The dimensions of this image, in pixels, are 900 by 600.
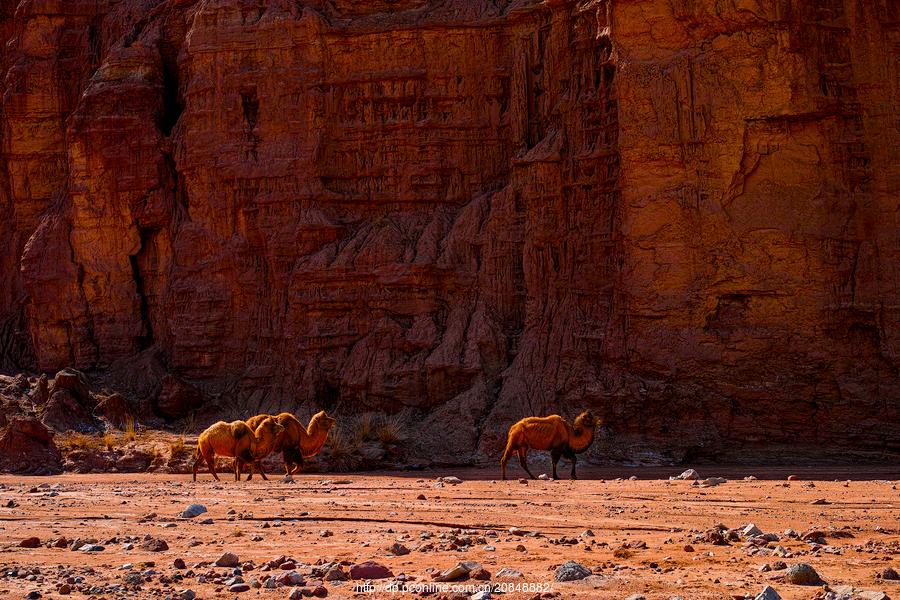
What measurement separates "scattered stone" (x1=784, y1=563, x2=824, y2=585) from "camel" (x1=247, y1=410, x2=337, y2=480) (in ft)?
45.4

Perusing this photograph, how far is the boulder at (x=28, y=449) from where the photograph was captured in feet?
80.7

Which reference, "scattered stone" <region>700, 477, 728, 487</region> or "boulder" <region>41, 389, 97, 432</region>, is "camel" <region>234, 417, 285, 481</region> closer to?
"boulder" <region>41, 389, 97, 432</region>

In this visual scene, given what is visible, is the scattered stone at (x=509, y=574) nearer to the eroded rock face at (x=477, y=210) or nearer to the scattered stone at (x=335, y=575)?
the scattered stone at (x=335, y=575)

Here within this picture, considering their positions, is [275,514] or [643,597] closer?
[643,597]

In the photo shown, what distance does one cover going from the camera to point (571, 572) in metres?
9.78

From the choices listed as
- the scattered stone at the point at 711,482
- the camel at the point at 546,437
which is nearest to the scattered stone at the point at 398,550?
the scattered stone at the point at 711,482

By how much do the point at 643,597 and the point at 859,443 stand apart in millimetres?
15504

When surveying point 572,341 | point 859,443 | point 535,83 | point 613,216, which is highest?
point 535,83

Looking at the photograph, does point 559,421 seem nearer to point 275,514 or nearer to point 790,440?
point 790,440

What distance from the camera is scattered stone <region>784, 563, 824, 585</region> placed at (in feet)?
30.8

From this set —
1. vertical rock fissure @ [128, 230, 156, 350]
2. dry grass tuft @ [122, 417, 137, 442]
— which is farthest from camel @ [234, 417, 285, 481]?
vertical rock fissure @ [128, 230, 156, 350]

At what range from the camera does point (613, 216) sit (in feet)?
84.1

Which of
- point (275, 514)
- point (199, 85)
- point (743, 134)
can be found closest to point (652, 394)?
point (743, 134)

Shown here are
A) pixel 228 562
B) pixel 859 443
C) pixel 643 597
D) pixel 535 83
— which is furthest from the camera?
pixel 535 83
